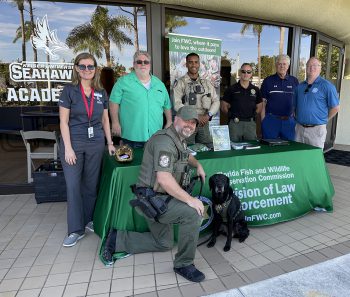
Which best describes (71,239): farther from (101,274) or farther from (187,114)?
(187,114)

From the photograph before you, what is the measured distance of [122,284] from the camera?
7.16 ft

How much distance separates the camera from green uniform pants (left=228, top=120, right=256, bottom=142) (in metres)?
3.90

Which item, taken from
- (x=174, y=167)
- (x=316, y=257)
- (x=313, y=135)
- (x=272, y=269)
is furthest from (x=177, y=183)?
(x=313, y=135)

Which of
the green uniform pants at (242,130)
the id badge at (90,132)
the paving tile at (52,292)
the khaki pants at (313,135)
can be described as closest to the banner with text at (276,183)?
the khaki pants at (313,135)

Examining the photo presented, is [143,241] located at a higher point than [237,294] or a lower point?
higher

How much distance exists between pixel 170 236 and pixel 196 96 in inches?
68.3

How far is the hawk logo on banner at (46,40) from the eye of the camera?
12.7 ft

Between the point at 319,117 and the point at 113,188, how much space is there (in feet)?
9.22

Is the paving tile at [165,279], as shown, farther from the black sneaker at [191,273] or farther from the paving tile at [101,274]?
the paving tile at [101,274]

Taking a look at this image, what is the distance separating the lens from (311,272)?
233 cm

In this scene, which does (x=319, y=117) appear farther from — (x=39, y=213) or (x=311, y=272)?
(x=39, y=213)

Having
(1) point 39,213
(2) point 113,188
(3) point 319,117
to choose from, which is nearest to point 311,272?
(2) point 113,188

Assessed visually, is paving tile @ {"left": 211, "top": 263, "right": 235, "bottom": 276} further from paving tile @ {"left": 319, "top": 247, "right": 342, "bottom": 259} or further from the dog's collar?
paving tile @ {"left": 319, "top": 247, "right": 342, "bottom": 259}

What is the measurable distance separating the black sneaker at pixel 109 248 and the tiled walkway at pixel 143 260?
63mm
